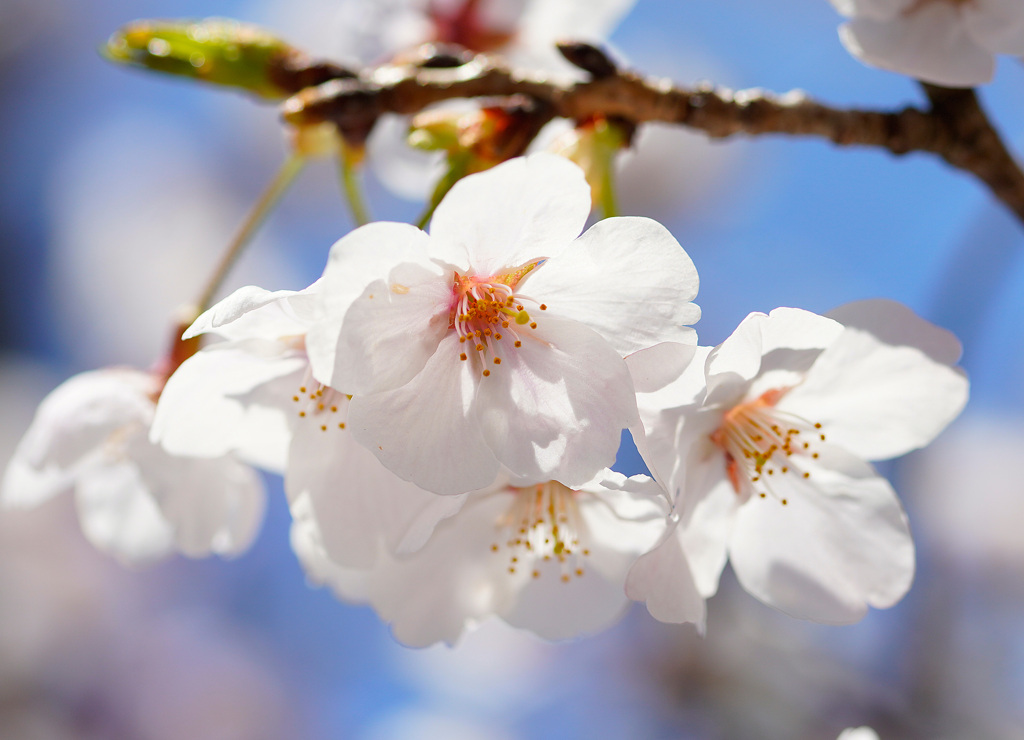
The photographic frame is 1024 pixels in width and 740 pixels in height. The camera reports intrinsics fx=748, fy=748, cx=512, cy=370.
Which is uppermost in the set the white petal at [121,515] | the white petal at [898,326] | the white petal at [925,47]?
the white petal at [925,47]

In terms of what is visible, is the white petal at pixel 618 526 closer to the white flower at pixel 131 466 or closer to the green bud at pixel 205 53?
the white flower at pixel 131 466

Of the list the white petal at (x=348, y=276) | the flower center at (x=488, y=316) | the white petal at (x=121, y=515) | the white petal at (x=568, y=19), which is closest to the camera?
the white petal at (x=348, y=276)

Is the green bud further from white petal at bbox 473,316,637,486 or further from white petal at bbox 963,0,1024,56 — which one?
white petal at bbox 963,0,1024,56

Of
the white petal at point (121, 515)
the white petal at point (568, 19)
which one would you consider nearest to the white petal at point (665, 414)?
the white petal at point (121, 515)

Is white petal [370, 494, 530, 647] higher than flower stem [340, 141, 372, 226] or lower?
lower

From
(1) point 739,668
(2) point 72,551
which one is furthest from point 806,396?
(2) point 72,551

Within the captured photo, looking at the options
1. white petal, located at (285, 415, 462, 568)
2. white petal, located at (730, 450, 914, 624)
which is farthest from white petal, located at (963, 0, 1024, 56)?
white petal, located at (285, 415, 462, 568)

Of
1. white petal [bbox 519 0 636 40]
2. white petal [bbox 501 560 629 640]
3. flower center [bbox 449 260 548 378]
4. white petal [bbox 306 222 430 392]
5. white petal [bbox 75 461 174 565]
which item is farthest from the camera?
white petal [bbox 519 0 636 40]

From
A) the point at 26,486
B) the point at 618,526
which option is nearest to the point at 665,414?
the point at 618,526
